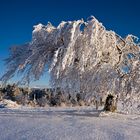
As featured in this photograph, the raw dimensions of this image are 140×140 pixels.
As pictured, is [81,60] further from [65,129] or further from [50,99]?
[50,99]

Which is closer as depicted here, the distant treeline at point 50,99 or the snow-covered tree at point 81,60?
the snow-covered tree at point 81,60

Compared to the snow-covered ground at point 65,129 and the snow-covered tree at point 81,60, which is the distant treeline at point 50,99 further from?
the snow-covered ground at point 65,129

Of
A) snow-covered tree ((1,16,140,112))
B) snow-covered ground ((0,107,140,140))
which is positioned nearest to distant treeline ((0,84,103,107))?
snow-covered tree ((1,16,140,112))

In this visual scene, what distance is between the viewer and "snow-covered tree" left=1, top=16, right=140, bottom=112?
14.5 m

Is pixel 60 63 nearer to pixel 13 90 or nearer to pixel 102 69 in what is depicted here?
pixel 102 69

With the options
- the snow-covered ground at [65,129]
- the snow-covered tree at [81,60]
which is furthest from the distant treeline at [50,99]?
the snow-covered ground at [65,129]

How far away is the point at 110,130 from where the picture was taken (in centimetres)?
1126

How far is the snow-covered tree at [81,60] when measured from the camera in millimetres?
14477

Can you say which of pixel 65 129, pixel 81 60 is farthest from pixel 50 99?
pixel 65 129

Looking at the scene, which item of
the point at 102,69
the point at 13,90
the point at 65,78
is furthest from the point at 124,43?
the point at 13,90

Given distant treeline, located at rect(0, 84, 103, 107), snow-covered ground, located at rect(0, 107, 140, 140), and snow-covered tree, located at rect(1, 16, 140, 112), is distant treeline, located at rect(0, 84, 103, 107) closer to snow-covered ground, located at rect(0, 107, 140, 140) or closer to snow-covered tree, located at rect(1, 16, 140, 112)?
snow-covered tree, located at rect(1, 16, 140, 112)

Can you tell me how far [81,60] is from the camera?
1445cm

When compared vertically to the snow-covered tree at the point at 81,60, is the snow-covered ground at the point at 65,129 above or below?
below

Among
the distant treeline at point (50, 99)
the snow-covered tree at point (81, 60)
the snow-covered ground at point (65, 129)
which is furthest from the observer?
the distant treeline at point (50, 99)
